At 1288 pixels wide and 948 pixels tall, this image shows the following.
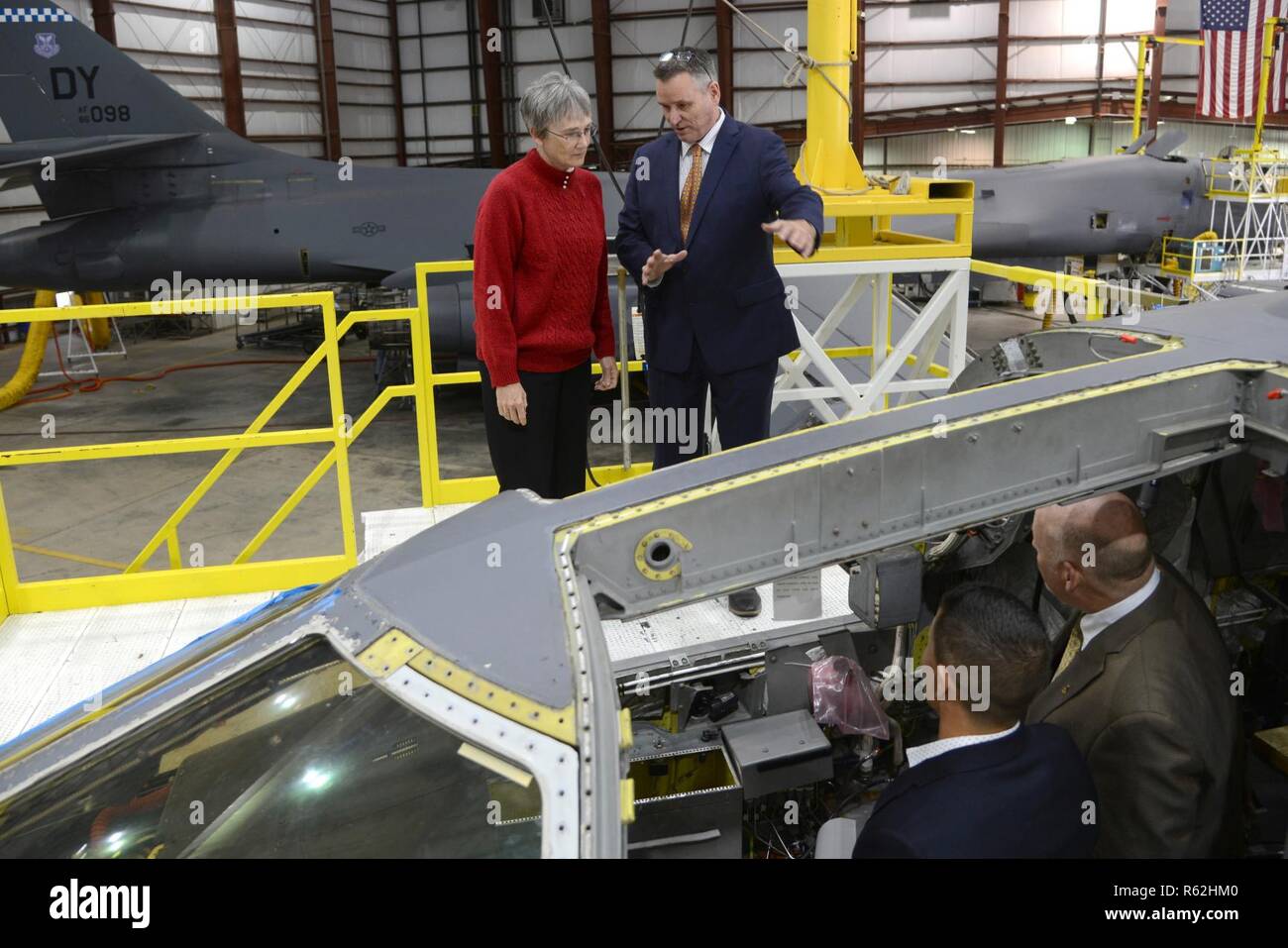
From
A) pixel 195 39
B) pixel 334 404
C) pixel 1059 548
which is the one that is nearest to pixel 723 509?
pixel 1059 548

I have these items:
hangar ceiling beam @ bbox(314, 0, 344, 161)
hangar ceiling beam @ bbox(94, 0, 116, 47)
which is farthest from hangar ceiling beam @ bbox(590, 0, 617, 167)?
hangar ceiling beam @ bbox(94, 0, 116, 47)

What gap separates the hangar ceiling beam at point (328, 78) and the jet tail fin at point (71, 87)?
36.1 feet

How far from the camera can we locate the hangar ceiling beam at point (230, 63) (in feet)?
67.5

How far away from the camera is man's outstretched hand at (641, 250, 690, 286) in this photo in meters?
3.47

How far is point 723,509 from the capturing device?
2.06 meters

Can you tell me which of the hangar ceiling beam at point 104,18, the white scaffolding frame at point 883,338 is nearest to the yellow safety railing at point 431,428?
the white scaffolding frame at point 883,338

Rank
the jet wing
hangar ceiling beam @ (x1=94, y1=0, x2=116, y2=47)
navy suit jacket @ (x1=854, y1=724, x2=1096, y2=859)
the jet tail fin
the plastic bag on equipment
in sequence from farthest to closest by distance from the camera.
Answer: hangar ceiling beam @ (x1=94, y1=0, x2=116, y2=47), the jet tail fin, the jet wing, the plastic bag on equipment, navy suit jacket @ (x1=854, y1=724, x2=1096, y2=859)

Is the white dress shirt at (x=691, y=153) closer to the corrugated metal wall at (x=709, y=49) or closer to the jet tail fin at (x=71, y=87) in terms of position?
A: the jet tail fin at (x=71, y=87)

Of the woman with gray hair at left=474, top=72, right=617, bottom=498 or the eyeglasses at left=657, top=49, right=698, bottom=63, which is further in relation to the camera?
the eyeglasses at left=657, top=49, right=698, bottom=63

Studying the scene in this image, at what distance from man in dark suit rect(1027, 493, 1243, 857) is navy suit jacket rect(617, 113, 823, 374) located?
1.42 meters

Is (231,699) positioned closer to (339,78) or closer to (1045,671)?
(1045,671)

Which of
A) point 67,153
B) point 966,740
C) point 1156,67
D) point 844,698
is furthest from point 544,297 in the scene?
point 1156,67

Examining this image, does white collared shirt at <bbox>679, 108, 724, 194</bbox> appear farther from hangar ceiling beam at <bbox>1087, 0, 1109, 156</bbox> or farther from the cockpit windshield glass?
hangar ceiling beam at <bbox>1087, 0, 1109, 156</bbox>
